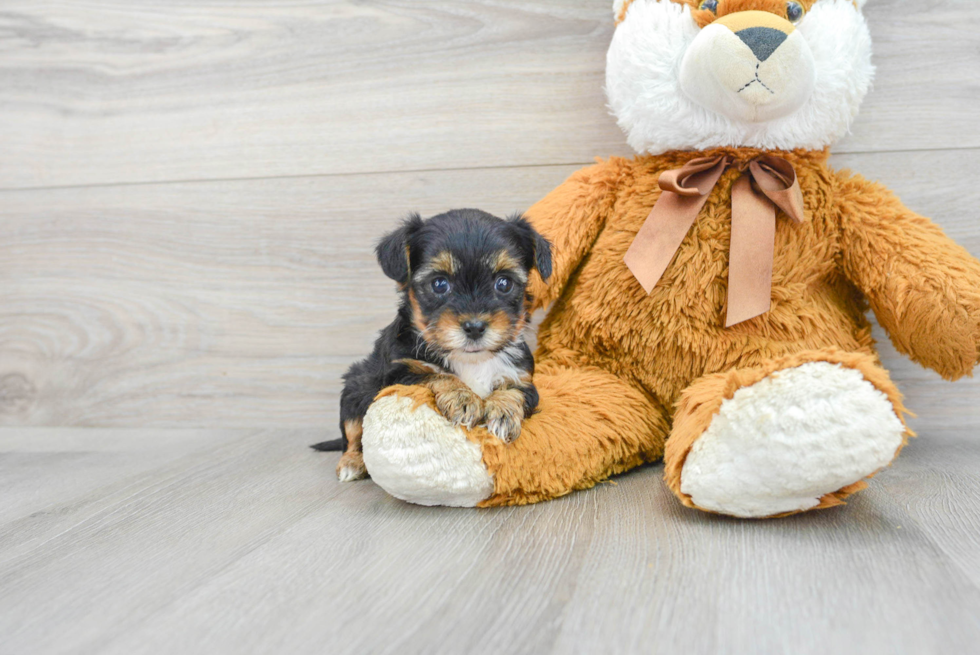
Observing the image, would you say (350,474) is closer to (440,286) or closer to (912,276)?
(440,286)

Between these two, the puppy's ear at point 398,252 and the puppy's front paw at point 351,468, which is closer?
the puppy's ear at point 398,252

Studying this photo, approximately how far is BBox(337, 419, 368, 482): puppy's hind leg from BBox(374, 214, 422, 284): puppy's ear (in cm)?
44

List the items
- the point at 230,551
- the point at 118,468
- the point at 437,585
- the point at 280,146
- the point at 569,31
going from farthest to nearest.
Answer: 1. the point at 280,146
2. the point at 569,31
3. the point at 118,468
4. the point at 230,551
5. the point at 437,585

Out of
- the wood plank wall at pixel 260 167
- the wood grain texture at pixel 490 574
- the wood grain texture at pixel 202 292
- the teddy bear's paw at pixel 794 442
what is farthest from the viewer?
the wood grain texture at pixel 202 292

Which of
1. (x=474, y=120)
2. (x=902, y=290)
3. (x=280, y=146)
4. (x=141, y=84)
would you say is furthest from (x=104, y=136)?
(x=902, y=290)

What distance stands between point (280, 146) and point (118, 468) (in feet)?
3.59

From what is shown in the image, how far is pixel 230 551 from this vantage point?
49.6 inches

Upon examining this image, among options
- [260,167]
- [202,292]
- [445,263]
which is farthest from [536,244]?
[202,292]

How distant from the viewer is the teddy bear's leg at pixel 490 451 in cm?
137

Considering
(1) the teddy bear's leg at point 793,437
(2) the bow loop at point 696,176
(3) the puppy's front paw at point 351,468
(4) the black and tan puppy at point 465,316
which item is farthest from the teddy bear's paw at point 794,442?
(3) the puppy's front paw at point 351,468

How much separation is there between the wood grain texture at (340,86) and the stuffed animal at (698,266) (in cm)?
35

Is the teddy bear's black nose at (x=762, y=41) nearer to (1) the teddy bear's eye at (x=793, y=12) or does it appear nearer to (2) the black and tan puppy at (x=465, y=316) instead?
(1) the teddy bear's eye at (x=793, y=12)

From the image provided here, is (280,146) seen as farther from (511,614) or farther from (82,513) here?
(511,614)

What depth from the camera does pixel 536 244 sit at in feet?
5.16
